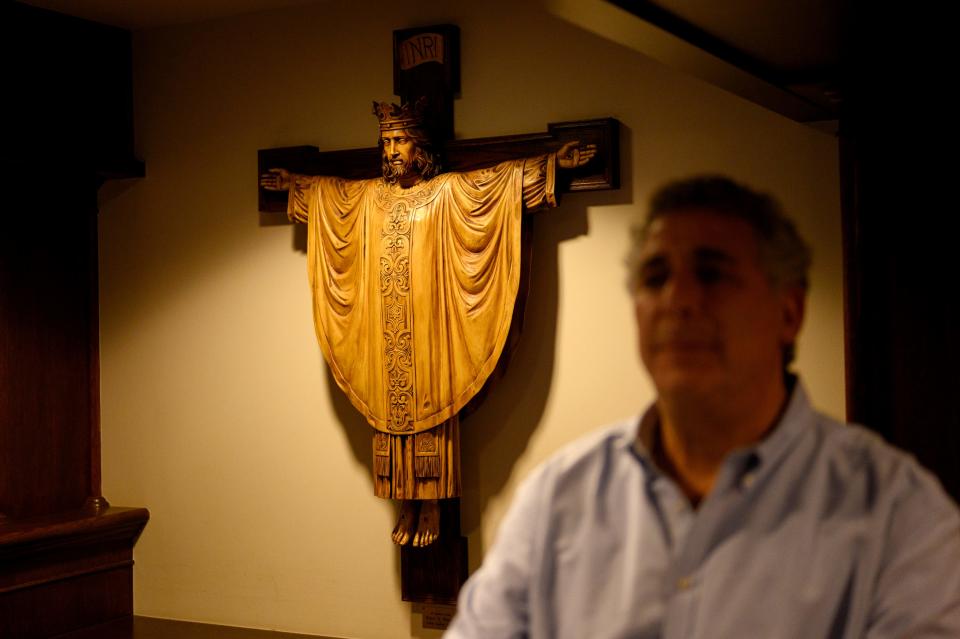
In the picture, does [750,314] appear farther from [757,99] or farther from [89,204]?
[89,204]

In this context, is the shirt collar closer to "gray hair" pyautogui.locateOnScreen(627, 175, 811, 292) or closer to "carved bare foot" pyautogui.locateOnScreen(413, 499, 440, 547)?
"gray hair" pyautogui.locateOnScreen(627, 175, 811, 292)

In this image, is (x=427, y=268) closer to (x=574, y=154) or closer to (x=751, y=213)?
(x=574, y=154)

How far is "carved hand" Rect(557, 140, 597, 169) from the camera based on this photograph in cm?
369

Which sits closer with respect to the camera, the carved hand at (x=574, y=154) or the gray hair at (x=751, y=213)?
the gray hair at (x=751, y=213)

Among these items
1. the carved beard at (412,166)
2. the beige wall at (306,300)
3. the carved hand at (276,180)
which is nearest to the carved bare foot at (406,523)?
the beige wall at (306,300)

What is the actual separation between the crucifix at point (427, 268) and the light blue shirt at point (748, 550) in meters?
2.19

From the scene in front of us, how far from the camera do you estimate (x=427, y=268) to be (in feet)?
12.7

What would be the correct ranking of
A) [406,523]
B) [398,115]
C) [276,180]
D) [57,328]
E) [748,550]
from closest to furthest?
[748,550] → [398,115] → [406,523] → [276,180] → [57,328]

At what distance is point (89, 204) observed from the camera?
4.65 metres

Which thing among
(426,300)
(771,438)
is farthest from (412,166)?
(771,438)

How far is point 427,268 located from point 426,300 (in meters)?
0.11

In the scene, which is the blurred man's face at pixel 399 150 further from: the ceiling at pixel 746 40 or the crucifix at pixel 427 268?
the ceiling at pixel 746 40

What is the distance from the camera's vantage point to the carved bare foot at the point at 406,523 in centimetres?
391

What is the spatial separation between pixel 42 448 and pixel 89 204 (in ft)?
3.30
